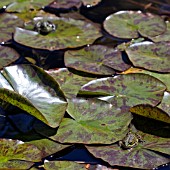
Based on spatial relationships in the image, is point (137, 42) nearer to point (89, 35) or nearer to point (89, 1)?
point (89, 35)

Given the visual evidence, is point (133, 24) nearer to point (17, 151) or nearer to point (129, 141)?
point (129, 141)

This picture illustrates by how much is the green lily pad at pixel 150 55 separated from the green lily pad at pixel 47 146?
0.66m

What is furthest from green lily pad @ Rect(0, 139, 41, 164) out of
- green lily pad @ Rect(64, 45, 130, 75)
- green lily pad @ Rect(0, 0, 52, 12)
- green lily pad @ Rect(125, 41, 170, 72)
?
green lily pad @ Rect(0, 0, 52, 12)

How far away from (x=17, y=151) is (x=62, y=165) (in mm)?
187

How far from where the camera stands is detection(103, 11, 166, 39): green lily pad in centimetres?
245

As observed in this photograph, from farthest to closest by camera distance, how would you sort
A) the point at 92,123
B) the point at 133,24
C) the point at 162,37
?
1. the point at 133,24
2. the point at 162,37
3. the point at 92,123

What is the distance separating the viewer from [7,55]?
2.28m

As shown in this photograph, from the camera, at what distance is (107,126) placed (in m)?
A: 1.73

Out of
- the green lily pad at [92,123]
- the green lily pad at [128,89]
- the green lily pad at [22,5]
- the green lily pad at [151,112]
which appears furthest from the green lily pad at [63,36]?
the green lily pad at [151,112]

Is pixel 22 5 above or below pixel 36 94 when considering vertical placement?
below

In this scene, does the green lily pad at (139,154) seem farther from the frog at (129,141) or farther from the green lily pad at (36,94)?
the green lily pad at (36,94)

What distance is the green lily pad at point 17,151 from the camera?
162 cm

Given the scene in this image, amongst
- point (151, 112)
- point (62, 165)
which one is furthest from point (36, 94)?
point (151, 112)

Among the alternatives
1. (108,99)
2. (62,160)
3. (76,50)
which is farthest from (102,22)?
(62,160)
